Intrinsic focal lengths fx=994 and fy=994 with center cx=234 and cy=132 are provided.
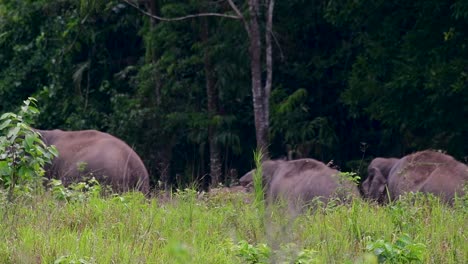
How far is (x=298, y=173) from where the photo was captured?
1079 centimetres

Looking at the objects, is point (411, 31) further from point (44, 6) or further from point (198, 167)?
point (44, 6)

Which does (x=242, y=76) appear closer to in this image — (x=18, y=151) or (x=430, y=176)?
(x=430, y=176)

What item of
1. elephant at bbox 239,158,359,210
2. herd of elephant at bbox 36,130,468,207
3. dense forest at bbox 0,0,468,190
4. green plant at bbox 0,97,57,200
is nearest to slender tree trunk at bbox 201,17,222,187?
dense forest at bbox 0,0,468,190

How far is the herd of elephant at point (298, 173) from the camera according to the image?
32.2 feet

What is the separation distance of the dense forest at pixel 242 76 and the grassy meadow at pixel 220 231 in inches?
235

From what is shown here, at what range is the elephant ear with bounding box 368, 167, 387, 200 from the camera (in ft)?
36.1

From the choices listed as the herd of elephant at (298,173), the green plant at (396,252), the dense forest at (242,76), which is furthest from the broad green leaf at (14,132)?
the dense forest at (242,76)

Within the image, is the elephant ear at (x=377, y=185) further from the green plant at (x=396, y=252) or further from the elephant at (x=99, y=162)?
the green plant at (x=396, y=252)

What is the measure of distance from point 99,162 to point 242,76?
5.85 metres

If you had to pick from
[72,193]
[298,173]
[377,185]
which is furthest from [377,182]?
[72,193]

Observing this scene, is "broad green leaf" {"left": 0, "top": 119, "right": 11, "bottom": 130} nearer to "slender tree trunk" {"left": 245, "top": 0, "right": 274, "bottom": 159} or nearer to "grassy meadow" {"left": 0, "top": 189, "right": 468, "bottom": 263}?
"grassy meadow" {"left": 0, "top": 189, "right": 468, "bottom": 263}

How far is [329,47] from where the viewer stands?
1783cm

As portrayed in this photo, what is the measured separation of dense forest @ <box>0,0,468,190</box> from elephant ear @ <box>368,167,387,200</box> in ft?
9.38

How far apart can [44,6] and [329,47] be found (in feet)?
18.3
